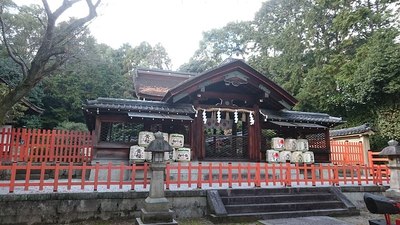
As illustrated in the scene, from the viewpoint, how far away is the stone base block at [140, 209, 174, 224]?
6.35m

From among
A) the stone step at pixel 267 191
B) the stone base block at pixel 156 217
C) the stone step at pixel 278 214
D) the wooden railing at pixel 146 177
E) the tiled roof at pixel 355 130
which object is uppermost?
the tiled roof at pixel 355 130

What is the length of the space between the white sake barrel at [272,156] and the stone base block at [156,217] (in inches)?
306

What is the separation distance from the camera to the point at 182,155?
11633 mm

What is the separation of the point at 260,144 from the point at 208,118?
2.99 metres

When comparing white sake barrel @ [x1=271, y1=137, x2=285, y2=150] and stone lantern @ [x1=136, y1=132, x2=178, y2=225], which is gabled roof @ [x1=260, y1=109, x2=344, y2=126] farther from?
stone lantern @ [x1=136, y1=132, x2=178, y2=225]

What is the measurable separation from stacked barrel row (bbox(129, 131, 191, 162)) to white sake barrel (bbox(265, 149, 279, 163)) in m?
4.16

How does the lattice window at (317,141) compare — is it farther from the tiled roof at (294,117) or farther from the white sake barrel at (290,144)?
the white sake barrel at (290,144)

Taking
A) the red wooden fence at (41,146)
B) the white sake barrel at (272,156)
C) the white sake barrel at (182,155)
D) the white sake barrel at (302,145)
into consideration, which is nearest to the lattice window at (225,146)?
the white sake barrel at (272,156)

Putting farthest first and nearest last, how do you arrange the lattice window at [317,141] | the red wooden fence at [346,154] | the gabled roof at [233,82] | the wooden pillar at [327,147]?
the red wooden fence at [346,154] < the lattice window at [317,141] < the wooden pillar at [327,147] < the gabled roof at [233,82]

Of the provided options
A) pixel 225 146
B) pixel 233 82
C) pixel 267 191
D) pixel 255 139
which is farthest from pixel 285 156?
pixel 267 191

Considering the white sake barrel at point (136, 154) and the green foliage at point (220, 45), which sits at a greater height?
the green foliage at point (220, 45)

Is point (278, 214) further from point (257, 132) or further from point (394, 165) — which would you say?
point (257, 132)

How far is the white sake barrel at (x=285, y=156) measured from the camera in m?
13.2

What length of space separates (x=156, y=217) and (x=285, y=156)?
8.74 m
